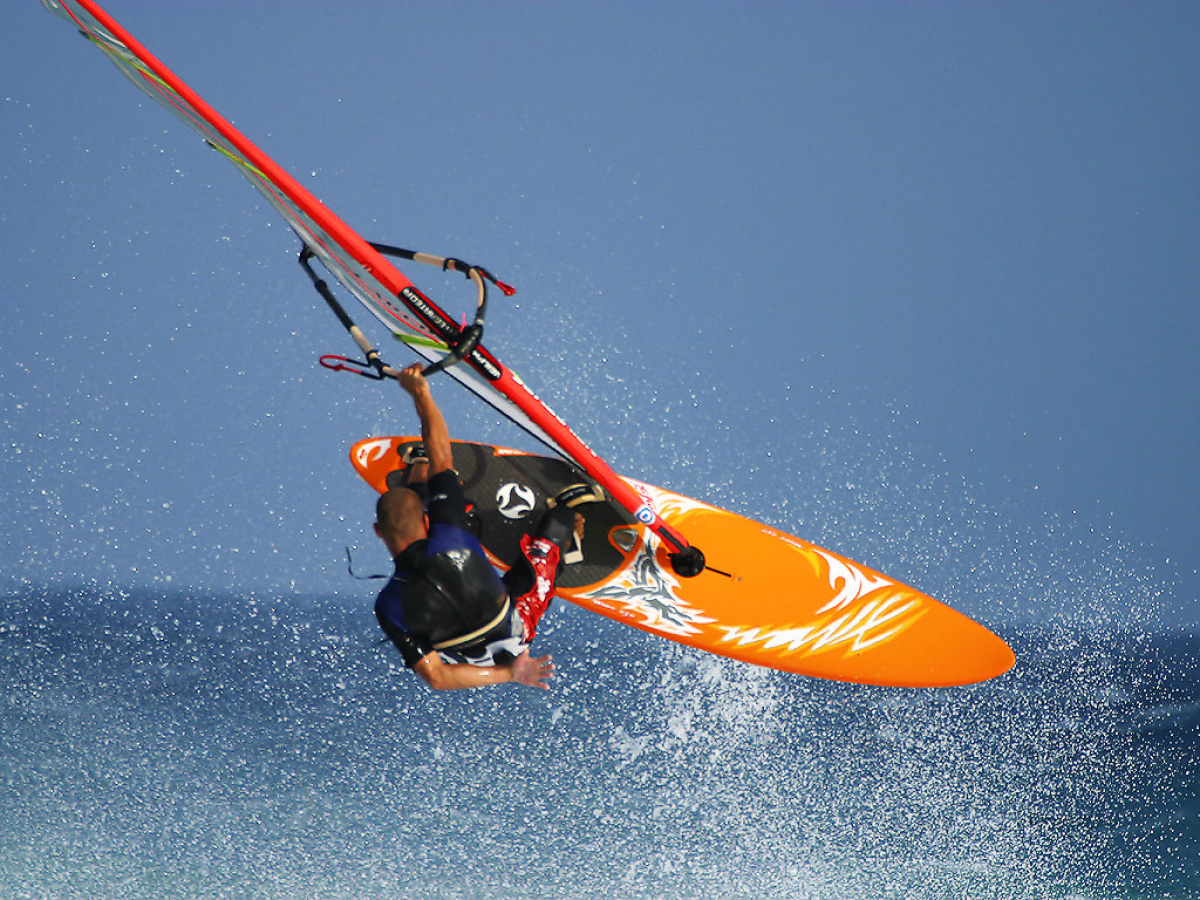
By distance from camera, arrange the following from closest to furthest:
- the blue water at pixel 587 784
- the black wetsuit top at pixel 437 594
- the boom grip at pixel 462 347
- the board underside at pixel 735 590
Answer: the black wetsuit top at pixel 437 594 < the boom grip at pixel 462 347 < the board underside at pixel 735 590 < the blue water at pixel 587 784

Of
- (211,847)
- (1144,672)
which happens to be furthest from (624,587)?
(1144,672)

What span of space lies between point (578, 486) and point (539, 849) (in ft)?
26.4

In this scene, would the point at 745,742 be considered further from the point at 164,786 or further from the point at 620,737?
the point at 164,786

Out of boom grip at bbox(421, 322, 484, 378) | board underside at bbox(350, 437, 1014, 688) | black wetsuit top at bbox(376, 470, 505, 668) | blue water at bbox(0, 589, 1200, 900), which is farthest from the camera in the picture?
blue water at bbox(0, 589, 1200, 900)

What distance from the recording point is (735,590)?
16.4 feet

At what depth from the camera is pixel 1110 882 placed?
9.55 m

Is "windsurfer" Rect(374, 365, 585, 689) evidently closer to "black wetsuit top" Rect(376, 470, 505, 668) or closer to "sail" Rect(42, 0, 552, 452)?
"black wetsuit top" Rect(376, 470, 505, 668)

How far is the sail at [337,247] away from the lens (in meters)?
3.52

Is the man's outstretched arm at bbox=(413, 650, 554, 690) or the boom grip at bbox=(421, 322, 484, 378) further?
the boom grip at bbox=(421, 322, 484, 378)

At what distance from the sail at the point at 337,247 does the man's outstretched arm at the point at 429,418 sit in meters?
0.19

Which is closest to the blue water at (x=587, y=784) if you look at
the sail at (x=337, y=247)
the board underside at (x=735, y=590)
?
the board underside at (x=735, y=590)

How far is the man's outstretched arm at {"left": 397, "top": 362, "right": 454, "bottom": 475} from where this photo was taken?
3.53 m

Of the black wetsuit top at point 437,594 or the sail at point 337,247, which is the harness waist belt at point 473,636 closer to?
the black wetsuit top at point 437,594

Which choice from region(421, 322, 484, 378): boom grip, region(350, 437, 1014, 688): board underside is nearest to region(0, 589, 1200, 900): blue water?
region(350, 437, 1014, 688): board underside
